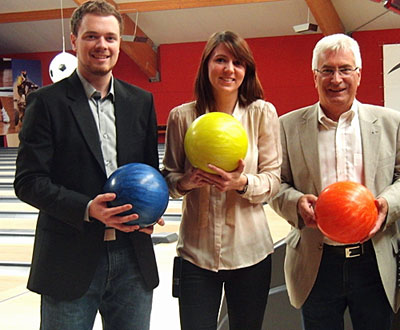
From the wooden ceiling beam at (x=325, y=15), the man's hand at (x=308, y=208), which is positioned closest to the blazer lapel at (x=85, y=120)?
the man's hand at (x=308, y=208)

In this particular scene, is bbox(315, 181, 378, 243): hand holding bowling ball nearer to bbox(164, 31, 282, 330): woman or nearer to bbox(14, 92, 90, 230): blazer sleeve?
bbox(164, 31, 282, 330): woman

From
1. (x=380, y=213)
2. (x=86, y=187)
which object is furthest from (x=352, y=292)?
(x=86, y=187)

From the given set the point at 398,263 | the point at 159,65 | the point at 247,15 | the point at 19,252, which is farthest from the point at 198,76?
the point at 159,65

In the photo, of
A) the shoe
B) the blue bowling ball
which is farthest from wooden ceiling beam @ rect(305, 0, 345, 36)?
the blue bowling ball

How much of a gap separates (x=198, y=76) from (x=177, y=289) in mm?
574

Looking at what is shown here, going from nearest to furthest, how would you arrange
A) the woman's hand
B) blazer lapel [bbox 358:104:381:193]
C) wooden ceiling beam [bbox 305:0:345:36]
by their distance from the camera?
the woman's hand → blazer lapel [bbox 358:104:381:193] → wooden ceiling beam [bbox 305:0:345:36]

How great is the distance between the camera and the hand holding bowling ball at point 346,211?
1.26m

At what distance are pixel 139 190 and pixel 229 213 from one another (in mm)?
294

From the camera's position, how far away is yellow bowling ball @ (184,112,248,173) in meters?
1.25

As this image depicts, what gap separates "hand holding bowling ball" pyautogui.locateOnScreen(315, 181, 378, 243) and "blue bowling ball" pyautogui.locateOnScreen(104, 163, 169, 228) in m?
0.40

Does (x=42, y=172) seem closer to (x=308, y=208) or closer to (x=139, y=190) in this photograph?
(x=139, y=190)

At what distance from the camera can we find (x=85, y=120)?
1.25m

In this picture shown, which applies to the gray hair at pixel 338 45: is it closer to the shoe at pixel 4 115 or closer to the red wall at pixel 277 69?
the red wall at pixel 277 69

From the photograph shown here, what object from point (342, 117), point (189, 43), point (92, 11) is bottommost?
point (342, 117)
